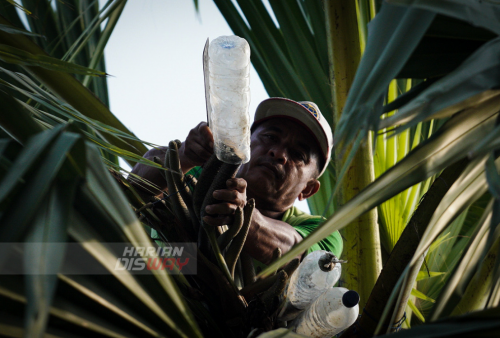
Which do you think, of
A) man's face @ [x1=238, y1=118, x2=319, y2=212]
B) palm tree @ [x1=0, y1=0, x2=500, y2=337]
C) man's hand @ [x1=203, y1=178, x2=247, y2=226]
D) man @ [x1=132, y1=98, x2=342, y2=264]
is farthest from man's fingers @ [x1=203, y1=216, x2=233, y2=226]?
man's face @ [x1=238, y1=118, x2=319, y2=212]

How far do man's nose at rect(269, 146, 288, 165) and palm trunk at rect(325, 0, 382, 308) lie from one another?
246 mm

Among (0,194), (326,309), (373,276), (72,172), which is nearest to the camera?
(0,194)

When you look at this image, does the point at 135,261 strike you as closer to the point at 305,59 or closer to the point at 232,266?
the point at 232,266

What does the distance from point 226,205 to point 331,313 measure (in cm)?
30

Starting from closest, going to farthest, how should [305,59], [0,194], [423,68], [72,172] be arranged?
[0,194] → [72,172] → [423,68] → [305,59]

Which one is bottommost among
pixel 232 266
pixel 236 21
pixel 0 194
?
pixel 232 266

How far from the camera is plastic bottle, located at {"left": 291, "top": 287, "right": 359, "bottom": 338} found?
105 cm

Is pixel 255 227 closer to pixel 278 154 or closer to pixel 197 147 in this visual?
pixel 197 147

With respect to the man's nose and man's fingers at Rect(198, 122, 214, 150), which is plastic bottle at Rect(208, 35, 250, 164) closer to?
man's fingers at Rect(198, 122, 214, 150)

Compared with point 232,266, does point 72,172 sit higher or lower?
higher

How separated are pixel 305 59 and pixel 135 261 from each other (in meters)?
1.31

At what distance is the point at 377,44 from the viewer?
1.73ft

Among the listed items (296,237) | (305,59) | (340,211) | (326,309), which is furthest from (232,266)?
(305,59)

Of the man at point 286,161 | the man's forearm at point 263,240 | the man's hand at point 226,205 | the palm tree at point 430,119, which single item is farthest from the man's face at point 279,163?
the palm tree at point 430,119
